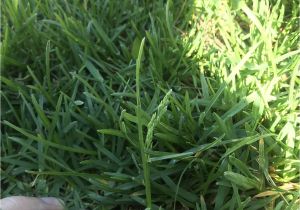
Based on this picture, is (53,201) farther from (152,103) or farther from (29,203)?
(152,103)

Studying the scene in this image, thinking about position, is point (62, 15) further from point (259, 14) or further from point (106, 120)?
point (259, 14)

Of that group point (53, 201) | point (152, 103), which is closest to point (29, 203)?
point (53, 201)

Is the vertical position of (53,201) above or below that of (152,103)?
below

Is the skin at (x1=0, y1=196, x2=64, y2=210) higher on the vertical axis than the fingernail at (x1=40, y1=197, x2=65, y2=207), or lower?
higher

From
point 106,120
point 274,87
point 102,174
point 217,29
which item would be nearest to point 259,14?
point 217,29

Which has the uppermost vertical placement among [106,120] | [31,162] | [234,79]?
[234,79]
